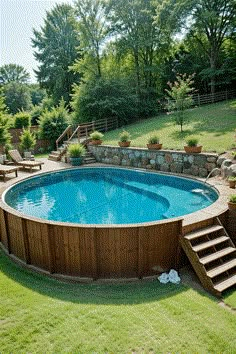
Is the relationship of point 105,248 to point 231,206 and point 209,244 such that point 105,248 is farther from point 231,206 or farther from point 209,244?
point 231,206

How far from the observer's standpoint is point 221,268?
5.56m

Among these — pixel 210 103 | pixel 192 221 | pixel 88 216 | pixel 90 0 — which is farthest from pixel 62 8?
pixel 192 221

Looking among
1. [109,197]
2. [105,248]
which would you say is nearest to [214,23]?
[109,197]

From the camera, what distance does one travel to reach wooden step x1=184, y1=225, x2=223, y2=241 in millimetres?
5811

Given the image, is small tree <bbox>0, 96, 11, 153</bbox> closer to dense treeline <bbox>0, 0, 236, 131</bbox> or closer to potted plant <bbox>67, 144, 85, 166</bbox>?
potted plant <bbox>67, 144, 85, 166</bbox>

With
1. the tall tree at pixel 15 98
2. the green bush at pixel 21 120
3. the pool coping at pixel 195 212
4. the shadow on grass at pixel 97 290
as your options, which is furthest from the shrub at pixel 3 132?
the tall tree at pixel 15 98

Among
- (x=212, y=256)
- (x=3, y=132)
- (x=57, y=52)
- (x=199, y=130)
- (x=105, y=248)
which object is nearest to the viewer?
(x=105, y=248)

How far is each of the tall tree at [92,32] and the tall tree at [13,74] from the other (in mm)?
45618

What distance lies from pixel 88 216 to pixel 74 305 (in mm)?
3883

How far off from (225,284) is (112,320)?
93.4 inches

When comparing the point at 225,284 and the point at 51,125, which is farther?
the point at 51,125

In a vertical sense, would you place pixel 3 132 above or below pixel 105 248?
above

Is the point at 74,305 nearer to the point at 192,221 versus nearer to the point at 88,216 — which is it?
the point at 192,221

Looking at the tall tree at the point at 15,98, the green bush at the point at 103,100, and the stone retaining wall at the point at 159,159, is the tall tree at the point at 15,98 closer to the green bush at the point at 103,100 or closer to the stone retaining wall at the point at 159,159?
the green bush at the point at 103,100
